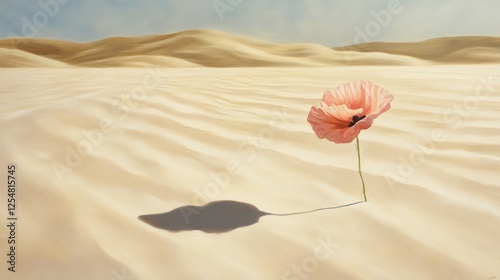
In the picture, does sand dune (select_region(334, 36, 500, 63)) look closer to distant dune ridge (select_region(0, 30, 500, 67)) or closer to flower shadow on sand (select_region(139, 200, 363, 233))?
distant dune ridge (select_region(0, 30, 500, 67))

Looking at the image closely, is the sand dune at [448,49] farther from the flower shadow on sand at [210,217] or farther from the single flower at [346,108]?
the flower shadow on sand at [210,217]

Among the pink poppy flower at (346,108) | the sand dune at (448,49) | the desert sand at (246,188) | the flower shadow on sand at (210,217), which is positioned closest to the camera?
the desert sand at (246,188)

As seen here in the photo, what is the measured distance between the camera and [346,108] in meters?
1.37

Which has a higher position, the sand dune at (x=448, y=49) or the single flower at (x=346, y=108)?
the sand dune at (x=448, y=49)

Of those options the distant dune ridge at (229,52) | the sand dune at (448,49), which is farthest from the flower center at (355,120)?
the sand dune at (448,49)

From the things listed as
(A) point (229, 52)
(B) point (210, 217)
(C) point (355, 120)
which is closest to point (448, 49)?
(A) point (229, 52)

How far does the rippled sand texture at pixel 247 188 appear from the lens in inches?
A: 42.1

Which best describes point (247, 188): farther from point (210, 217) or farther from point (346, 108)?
point (346, 108)

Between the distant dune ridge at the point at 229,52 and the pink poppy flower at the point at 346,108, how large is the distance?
12.2m

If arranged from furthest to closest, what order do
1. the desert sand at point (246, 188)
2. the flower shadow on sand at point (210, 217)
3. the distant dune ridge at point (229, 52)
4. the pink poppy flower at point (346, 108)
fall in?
the distant dune ridge at point (229, 52)
the pink poppy flower at point (346, 108)
the flower shadow on sand at point (210, 217)
the desert sand at point (246, 188)

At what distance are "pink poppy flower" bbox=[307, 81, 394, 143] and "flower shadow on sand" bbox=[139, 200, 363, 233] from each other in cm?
20

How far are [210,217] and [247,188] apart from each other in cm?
24

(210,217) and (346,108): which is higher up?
(346,108)

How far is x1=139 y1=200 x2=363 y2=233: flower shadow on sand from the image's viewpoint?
4.04ft
